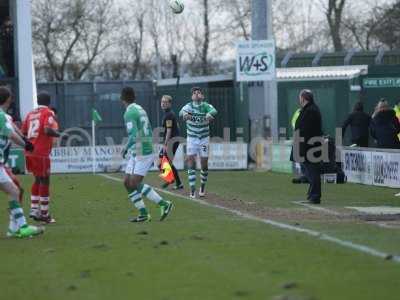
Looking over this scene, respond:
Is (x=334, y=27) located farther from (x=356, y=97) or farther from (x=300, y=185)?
(x=300, y=185)

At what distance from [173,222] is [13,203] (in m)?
2.64

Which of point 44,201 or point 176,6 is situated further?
point 176,6

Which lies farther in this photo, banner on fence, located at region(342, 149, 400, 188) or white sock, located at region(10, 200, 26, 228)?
banner on fence, located at region(342, 149, 400, 188)

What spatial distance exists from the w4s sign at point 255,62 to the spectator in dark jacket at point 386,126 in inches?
202

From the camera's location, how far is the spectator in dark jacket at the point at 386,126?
22.5 m

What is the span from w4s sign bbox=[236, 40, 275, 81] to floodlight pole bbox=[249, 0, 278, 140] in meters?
1.68

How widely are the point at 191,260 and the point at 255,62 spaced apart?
1749cm

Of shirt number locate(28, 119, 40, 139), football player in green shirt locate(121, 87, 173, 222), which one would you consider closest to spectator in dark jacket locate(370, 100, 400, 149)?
football player in green shirt locate(121, 87, 173, 222)

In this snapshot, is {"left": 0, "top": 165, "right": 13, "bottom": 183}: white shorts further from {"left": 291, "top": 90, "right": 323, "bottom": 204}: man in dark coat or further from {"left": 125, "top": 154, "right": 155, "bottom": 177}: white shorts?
{"left": 291, "top": 90, "right": 323, "bottom": 204}: man in dark coat

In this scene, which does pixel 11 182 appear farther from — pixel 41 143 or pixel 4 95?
pixel 41 143

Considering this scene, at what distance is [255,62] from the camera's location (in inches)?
1089

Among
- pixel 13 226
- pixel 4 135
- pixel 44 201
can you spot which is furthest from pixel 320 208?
pixel 4 135

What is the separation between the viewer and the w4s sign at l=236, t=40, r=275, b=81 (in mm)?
27609

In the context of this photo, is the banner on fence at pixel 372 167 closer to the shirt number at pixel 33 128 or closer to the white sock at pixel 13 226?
the shirt number at pixel 33 128
